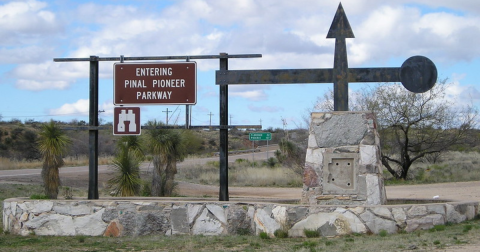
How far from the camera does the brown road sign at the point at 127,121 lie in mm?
12865

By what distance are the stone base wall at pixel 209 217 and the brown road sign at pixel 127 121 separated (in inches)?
73.6

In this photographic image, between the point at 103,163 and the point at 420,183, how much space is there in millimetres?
21620

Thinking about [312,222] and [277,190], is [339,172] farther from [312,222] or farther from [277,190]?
[277,190]

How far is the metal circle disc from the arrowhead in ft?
4.03

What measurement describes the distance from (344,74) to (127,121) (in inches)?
185

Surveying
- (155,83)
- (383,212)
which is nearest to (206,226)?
(383,212)

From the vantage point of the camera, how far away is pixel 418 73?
11.7 meters

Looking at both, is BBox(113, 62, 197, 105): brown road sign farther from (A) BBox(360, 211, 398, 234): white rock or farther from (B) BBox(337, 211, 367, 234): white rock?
(A) BBox(360, 211, 398, 234): white rock

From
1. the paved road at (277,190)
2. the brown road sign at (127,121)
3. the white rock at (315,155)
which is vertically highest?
the brown road sign at (127,121)

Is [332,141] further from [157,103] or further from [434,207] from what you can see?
[157,103]

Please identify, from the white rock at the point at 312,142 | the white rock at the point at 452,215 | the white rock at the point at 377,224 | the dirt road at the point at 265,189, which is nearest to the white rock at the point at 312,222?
the white rock at the point at 377,224

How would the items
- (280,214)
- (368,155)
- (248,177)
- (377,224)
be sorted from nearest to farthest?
(377,224), (280,214), (368,155), (248,177)

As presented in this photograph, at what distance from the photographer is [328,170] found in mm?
11141

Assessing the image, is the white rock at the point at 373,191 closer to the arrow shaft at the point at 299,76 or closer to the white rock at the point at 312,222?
the white rock at the point at 312,222
